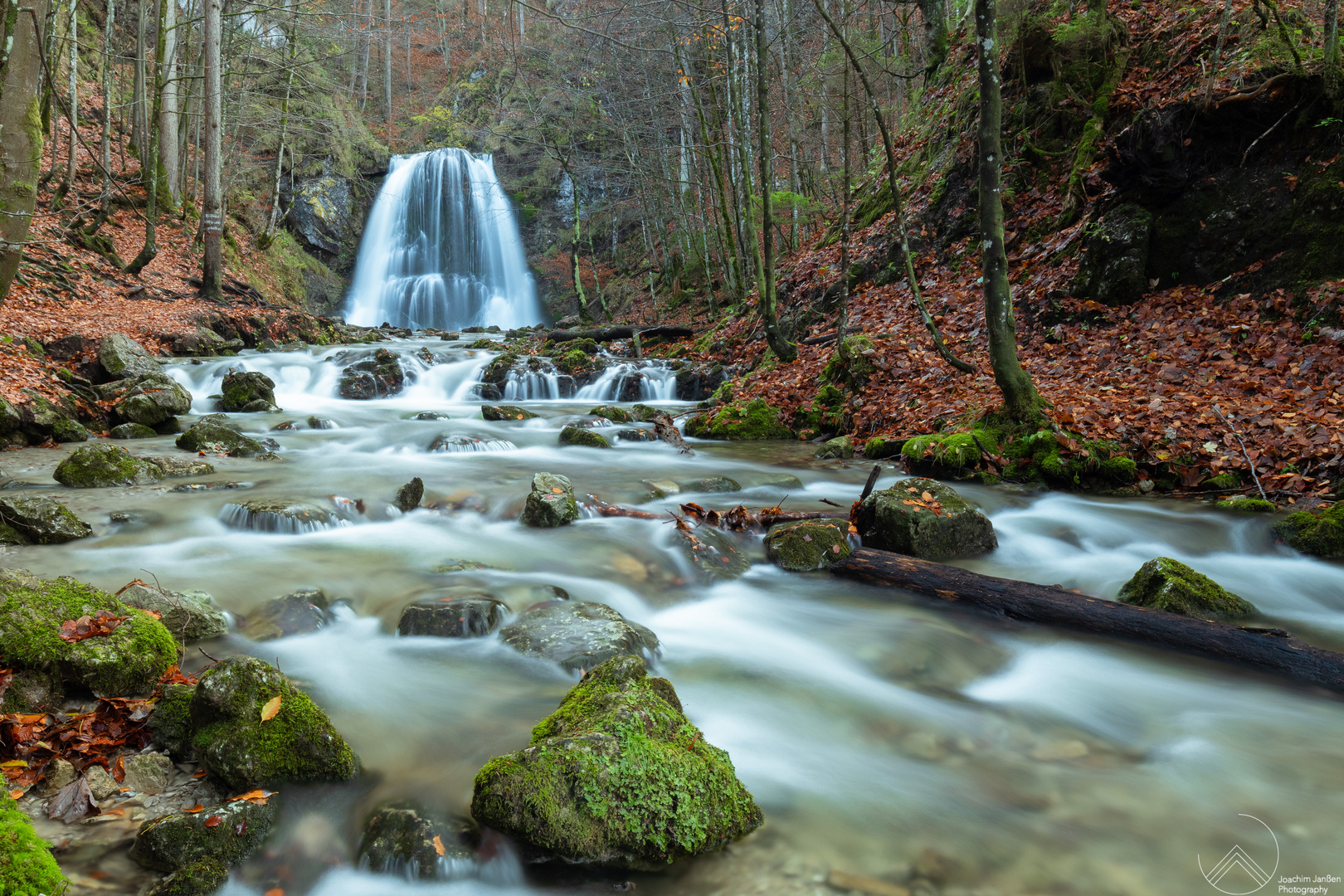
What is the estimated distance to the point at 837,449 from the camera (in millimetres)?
8438

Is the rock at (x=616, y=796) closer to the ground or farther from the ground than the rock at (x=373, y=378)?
closer to the ground

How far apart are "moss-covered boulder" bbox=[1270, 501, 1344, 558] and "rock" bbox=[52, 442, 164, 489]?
373 inches

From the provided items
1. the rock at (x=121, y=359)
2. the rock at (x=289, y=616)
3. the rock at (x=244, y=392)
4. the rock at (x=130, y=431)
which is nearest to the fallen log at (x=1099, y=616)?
the rock at (x=289, y=616)

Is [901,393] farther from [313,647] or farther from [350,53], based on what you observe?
[350,53]

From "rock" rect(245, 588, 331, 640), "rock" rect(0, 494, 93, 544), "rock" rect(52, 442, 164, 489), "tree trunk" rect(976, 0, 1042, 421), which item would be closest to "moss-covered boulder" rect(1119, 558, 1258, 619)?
"tree trunk" rect(976, 0, 1042, 421)

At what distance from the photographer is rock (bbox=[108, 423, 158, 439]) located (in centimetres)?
870

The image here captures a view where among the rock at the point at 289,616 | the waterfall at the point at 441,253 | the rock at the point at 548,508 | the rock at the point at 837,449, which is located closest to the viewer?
the rock at the point at 289,616

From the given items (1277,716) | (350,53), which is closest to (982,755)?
(1277,716)

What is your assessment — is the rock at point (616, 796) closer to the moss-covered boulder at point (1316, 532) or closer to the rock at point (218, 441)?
the moss-covered boulder at point (1316, 532)

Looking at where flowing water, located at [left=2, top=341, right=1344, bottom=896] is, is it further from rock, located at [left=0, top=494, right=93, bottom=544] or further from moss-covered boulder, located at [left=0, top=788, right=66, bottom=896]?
moss-covered boulder, located at [left=0, top=788, right=66, bottom=896]

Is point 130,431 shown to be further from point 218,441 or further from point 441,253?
point 441,253

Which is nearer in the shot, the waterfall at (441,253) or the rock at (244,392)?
the rock at (244,392)

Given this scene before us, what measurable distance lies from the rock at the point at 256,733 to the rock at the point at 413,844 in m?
0.34

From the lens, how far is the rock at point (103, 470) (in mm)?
6219
